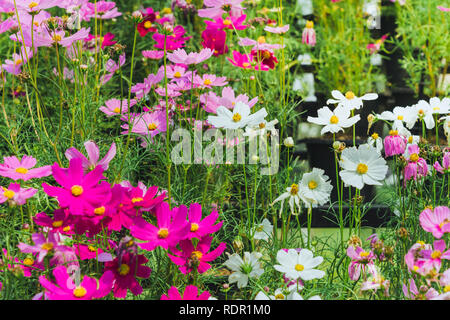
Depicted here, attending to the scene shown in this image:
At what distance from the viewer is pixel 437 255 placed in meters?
0.87

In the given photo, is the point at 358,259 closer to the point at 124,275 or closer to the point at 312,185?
the point at 312,185

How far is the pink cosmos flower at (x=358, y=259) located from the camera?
0.94 metres

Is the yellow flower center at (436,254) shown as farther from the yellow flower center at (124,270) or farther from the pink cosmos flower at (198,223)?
A: the yellow flower center at (124,270)

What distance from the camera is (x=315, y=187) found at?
107 cm

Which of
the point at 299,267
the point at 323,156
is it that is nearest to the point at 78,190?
the point at 299,267

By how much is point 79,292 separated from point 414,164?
2.20 ft

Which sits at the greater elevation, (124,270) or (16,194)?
(16,194)

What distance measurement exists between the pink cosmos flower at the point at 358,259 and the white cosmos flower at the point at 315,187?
0.13 meters

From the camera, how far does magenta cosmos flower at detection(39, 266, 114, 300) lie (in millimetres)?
836

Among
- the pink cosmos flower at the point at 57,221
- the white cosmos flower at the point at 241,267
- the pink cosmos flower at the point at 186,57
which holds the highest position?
the pink cosmos flower at the point at 186,57

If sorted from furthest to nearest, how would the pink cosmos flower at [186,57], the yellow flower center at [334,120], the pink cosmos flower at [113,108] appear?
the pink cosmos flower at [113,108] < the pink cosmos flower at [186,57] < the yellow flower center at [334,120]

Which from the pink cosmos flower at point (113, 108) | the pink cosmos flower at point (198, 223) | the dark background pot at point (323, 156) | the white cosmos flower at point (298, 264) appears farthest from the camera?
the dark background pot at point (323, 156)

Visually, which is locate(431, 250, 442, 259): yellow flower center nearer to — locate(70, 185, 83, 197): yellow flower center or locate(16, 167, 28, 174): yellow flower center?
locate(70, 185, 83, 197): yellow flower center

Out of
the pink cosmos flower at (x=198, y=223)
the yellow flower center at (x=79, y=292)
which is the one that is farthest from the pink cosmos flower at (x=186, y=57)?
the yellow flower center at (x=79, y=292)
